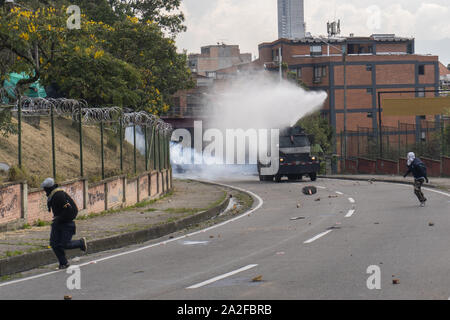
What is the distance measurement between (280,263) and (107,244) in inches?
199

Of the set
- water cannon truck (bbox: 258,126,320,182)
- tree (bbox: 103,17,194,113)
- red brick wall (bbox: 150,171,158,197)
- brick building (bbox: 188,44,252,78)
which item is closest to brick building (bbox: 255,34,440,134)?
brick building (bbox: 188,44,252,78)

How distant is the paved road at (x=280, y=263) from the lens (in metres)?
8.91

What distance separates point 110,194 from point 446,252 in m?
12.6

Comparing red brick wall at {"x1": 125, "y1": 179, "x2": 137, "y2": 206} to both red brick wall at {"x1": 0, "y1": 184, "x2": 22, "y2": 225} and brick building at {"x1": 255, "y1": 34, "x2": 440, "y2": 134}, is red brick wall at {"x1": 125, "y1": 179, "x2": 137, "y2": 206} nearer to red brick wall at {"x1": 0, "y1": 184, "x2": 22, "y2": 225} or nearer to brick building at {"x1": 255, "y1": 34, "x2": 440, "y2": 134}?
red brick wall at {"x1": 0, "y1": 184, "x2": 22, "y2": 225}

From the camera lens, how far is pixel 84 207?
65.2ft

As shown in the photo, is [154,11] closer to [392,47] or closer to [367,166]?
[367,166]

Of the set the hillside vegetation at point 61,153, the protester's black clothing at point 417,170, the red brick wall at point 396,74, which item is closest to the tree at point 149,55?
the hillside vegetation at point 61,153

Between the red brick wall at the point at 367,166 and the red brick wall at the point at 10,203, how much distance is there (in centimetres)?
3656

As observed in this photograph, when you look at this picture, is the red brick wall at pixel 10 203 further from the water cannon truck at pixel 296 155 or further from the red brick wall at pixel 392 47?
the red brick wall at pixel 392 47

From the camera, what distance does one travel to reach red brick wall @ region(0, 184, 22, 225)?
51.5 feet

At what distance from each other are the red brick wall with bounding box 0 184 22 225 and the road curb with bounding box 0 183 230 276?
100 inches

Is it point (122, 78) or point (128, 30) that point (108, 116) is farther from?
point (128, 30)

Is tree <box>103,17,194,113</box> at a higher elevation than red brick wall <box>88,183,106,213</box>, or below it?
higher

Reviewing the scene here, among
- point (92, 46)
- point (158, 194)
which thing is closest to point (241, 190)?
point (158, 194)
